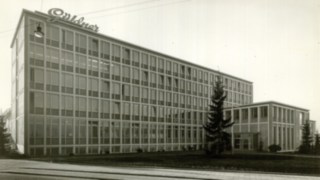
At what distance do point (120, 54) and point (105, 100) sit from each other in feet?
23.4

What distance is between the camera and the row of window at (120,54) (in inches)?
1651

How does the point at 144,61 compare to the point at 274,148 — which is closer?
the point at 274,148

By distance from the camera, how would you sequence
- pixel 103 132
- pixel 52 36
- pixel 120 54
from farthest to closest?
1. pixel 120 54
2. pixel 103 132
3. pixel 52 36

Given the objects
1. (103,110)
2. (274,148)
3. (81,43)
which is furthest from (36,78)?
(274,148)

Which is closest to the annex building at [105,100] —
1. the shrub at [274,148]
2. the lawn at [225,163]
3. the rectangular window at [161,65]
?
the rectangular window at [161,65]

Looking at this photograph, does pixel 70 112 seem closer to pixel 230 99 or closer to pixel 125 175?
pixel 125 175

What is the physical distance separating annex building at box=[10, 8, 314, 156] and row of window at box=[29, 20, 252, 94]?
4.7 inches

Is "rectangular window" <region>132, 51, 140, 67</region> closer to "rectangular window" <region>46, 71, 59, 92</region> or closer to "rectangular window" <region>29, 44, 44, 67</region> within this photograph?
"rectangular window" <region>46, 71, 59, 92</region>

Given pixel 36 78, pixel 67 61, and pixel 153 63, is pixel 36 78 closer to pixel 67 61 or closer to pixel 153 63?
pixel 67 61

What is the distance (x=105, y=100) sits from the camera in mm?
48656

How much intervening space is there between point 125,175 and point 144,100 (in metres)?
38.2

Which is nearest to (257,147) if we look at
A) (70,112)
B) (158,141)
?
(158,141)

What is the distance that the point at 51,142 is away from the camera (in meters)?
39.9

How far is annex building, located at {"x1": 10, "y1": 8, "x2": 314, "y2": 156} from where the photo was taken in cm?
3934
